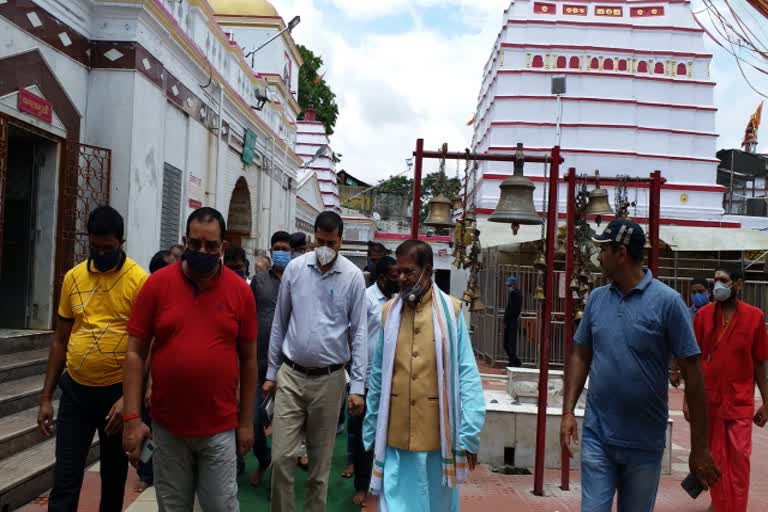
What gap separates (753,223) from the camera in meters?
25.6

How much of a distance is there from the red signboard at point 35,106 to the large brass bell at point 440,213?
442 cm

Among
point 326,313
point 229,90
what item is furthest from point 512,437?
point 229,90

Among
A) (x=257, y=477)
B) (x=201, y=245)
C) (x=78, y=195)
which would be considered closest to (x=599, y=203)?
(x=257, y=477)

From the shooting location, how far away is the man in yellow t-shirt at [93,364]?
395 cm

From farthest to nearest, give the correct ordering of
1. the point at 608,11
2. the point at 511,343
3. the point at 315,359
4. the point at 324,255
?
the point at 608,11
the point at 511,343
the point at 324,255
the point at 315,359

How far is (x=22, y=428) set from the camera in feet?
19.3

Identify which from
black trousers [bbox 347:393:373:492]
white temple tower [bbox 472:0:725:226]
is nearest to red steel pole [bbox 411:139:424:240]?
black trousers [bbox 347:393:373:492]

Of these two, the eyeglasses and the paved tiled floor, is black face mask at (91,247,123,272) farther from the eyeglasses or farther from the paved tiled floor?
the paved tiled floor

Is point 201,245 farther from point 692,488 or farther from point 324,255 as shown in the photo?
point 692,488

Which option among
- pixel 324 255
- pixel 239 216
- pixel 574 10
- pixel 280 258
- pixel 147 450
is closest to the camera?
pixel 147 450

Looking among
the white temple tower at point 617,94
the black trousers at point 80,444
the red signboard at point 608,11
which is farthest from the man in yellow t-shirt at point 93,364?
the red signboard at point 608,11

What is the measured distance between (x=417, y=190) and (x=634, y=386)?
323 cm

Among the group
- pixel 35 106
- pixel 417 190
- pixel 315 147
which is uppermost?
pixel 315 147

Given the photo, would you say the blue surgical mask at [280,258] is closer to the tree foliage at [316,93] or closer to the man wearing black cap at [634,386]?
the man wearing black cap at [634,386]
